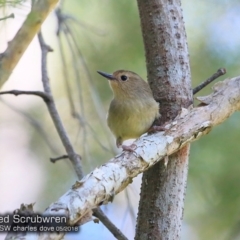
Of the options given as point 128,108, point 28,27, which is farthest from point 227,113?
point 28,27

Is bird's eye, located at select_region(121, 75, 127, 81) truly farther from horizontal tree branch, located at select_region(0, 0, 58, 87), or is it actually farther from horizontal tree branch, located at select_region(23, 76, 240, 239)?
horizontal tree branch, located at select_region(0, 0, 58, 87)

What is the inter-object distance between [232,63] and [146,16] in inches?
41.2

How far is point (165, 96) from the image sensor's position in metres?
2.22

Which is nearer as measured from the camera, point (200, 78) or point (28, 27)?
point (28, 27)

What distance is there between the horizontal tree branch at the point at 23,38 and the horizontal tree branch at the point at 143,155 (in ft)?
1.36

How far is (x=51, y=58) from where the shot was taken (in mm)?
3430

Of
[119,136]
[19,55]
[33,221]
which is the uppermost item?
[119,136]

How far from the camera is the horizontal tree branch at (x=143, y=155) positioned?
1410mm

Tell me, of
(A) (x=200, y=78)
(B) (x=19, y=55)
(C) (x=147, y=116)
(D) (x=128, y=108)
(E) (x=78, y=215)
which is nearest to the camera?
(E) (x=78, y=215)

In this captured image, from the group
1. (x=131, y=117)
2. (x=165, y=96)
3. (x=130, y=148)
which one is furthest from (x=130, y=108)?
(x=130, y=148)

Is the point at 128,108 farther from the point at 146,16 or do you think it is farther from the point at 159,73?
the point at 146,16

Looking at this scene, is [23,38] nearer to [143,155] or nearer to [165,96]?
[143,155]

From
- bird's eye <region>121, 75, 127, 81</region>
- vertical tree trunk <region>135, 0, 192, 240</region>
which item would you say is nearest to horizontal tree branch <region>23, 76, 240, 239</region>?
vertical tree trunk <region>135, 0, 192, 240</region>

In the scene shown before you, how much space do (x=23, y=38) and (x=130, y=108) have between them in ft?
3.00
